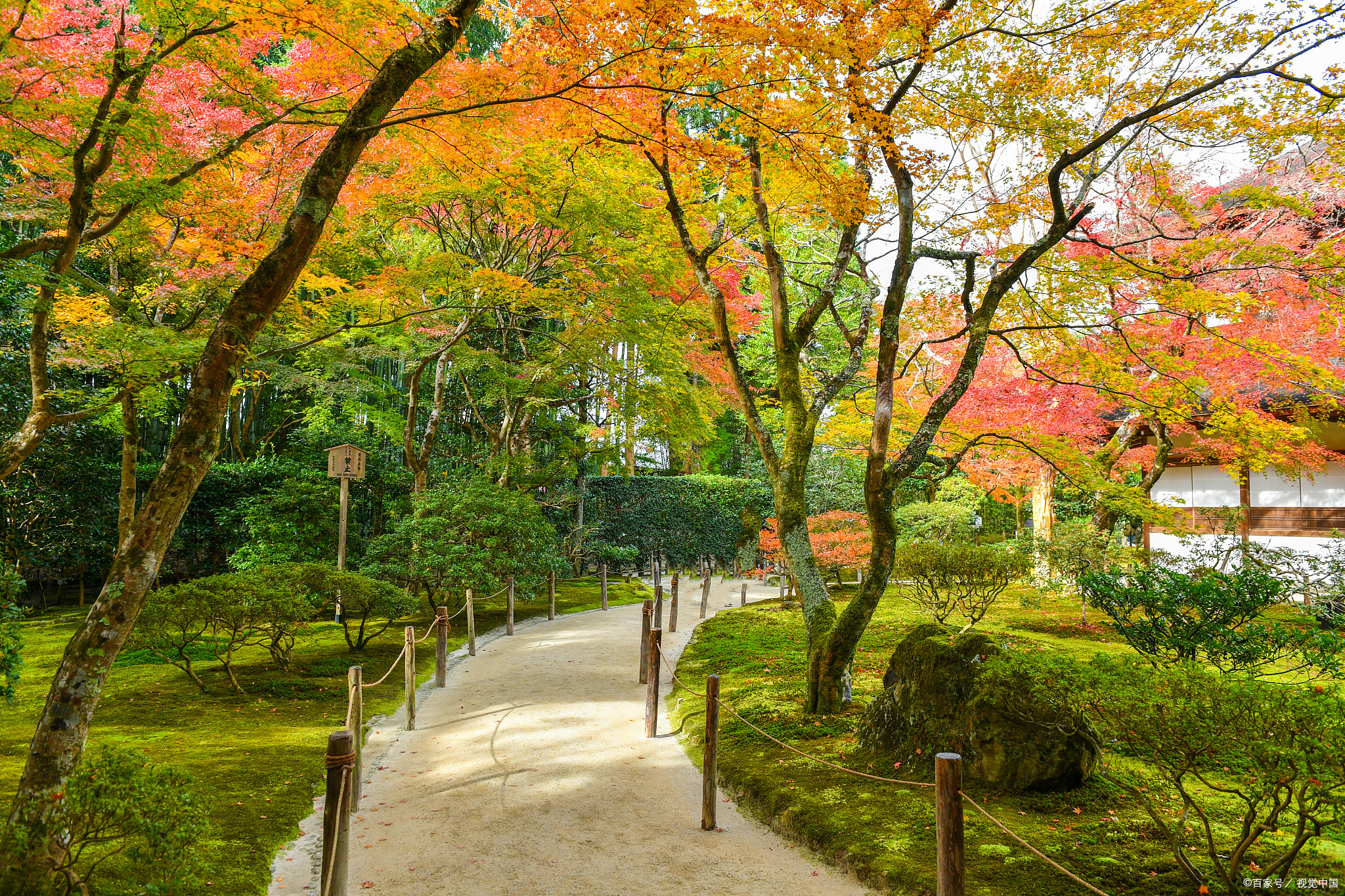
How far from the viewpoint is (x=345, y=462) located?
10641 millimetres

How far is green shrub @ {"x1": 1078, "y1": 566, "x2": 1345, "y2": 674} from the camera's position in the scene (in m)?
5.59

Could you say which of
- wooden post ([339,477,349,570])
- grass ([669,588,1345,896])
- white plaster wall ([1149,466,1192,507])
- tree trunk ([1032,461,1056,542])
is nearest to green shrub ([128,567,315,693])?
wooden post ([339,477,349,570])

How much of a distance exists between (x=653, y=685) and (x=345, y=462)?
6.79 m

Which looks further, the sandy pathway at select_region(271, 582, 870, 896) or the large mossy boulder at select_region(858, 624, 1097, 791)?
the large mossy boulder at select_region(858, 624, 1097, 791)

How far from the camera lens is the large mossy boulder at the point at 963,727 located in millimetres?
4406

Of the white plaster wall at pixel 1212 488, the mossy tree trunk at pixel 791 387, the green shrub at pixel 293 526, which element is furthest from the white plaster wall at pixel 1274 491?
the green shrub at pixel 293 526

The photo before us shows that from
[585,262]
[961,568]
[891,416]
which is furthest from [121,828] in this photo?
[585,262]

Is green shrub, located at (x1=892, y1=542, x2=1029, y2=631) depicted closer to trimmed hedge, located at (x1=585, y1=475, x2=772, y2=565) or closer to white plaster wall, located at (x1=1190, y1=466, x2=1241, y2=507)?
white plaster wall, located at (x1=1190, y1=466, x2=1241, y2=507)

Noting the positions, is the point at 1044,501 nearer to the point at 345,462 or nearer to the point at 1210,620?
the point at 1210,620

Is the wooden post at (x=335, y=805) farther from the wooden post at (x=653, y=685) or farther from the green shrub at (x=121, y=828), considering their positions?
the wooden post at (x=653, y=685)

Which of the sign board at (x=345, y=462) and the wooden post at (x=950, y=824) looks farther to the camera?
the sign board at (x=345, y=462)

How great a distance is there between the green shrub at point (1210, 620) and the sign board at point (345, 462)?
381 inches

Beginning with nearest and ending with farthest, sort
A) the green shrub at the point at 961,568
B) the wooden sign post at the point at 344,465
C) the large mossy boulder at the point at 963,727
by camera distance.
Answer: the large mossy boulder at the point at 963,727 < the green shrub at the point at 961,568 < the wooden sign post at the point at 344,465

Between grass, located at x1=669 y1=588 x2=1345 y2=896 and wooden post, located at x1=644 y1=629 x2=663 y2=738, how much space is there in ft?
1.12
